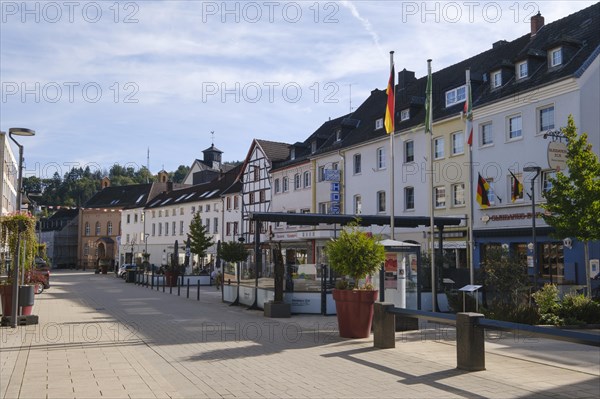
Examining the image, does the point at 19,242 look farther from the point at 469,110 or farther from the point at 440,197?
the point at 440,197

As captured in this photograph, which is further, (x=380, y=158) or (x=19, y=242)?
(x=380, y=158)

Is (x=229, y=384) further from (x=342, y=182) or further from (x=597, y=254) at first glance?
(x=342, y=182)

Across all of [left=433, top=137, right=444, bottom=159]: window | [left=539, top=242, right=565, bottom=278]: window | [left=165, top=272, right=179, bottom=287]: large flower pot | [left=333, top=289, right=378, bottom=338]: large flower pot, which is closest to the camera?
[left=333, top=289, right=378, bottom=338]: large flower pot

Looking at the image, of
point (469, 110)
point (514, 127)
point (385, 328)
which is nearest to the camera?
point (385, 328)

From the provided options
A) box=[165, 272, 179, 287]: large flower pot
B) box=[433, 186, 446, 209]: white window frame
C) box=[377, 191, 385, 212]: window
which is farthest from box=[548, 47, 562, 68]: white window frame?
box=[165, 272, 179, 287]: large flower pot

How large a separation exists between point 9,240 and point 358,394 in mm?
11564

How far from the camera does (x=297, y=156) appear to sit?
5009 centimetres

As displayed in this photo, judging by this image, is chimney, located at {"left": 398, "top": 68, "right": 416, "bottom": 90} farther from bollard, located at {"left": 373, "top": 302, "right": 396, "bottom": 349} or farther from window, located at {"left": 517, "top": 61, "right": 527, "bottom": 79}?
bollard, located at {"left": 373, "top": 302, "right": 396, "bottom": 349}

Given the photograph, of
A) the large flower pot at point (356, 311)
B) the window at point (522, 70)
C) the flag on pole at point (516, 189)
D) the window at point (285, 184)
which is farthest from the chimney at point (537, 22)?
the large flower pot at point (356, 311)

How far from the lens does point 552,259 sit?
1067 inches

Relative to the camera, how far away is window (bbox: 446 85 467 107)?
33.5 metres

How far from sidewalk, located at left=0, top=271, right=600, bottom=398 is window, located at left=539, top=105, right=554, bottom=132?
1585cm

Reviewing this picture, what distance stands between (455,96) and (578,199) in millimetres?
17416

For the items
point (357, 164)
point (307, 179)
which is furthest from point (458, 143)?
point (307, 179)
